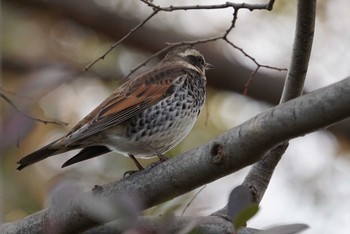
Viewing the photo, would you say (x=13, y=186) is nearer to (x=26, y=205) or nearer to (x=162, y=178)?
(x=26, y=205)

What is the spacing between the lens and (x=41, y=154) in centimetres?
459

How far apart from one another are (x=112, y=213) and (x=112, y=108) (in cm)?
315

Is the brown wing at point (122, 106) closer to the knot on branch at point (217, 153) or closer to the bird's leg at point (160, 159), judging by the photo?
the bird's leg at point (160, 159)

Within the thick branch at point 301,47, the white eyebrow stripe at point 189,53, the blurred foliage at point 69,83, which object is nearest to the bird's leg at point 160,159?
the thick branch at point 301,47

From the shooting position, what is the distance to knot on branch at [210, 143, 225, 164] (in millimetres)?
3025

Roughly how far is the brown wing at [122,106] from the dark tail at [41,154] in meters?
0.08

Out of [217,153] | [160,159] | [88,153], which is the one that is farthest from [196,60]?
[217,153]

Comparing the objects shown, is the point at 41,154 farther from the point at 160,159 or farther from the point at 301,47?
the point at 301,47

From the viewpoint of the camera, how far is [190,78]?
5305 mm

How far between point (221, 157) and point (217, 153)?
0.11 ft

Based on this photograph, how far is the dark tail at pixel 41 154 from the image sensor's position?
4.48 meters

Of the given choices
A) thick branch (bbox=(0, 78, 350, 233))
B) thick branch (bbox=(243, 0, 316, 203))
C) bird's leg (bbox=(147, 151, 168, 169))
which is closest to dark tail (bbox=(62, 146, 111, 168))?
bird's leg (bbox=(147, 151, 168, 169))

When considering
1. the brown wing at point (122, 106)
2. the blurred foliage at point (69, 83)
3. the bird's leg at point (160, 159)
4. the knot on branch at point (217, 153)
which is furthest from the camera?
the blurred foliage at point (69, 83)

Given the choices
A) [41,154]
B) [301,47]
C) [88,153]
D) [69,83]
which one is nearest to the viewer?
[301,47]
